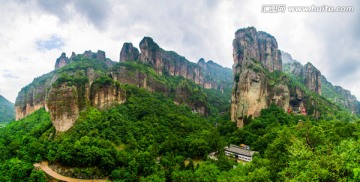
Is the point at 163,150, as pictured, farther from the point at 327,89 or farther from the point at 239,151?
the point at 327,89

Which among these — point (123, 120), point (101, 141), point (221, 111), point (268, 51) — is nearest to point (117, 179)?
point (101, 141)

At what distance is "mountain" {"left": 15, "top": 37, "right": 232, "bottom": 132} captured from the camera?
4897 cm

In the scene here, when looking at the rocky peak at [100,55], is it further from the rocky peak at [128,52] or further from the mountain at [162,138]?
the mountain at [162,138]

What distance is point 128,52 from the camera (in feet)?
385

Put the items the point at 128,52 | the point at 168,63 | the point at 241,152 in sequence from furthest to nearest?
the point at 168,63
the point at 128,52
the point at 241,152

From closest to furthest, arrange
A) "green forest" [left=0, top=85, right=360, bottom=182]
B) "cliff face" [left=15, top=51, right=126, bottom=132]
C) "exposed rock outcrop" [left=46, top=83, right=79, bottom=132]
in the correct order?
"green forest" [left=0, top=85, right=360, bottom=182] < "exposed rock outcrop" [left=46, top=83, right=79, bottom=132] < "cliff face" [left=15, top=51, right=126, bottom=132]

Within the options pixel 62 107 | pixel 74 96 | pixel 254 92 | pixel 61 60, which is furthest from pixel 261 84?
pixel 61 60

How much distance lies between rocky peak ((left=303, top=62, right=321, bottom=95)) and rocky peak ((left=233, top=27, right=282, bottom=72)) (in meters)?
17.3

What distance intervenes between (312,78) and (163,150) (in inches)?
3960

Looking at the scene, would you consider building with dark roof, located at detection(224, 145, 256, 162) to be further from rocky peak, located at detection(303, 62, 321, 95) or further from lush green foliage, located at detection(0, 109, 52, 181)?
rocky peak, located at detection(303, 62, 321, 95)

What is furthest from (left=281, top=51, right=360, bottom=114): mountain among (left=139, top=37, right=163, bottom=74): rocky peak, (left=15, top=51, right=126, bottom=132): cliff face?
(left=15, top=51, right=126, bottom=132): cliff face

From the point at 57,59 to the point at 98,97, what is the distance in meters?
94.4

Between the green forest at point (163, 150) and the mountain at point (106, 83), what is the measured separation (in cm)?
320

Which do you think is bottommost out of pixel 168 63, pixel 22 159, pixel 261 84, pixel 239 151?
pixel 22 159
